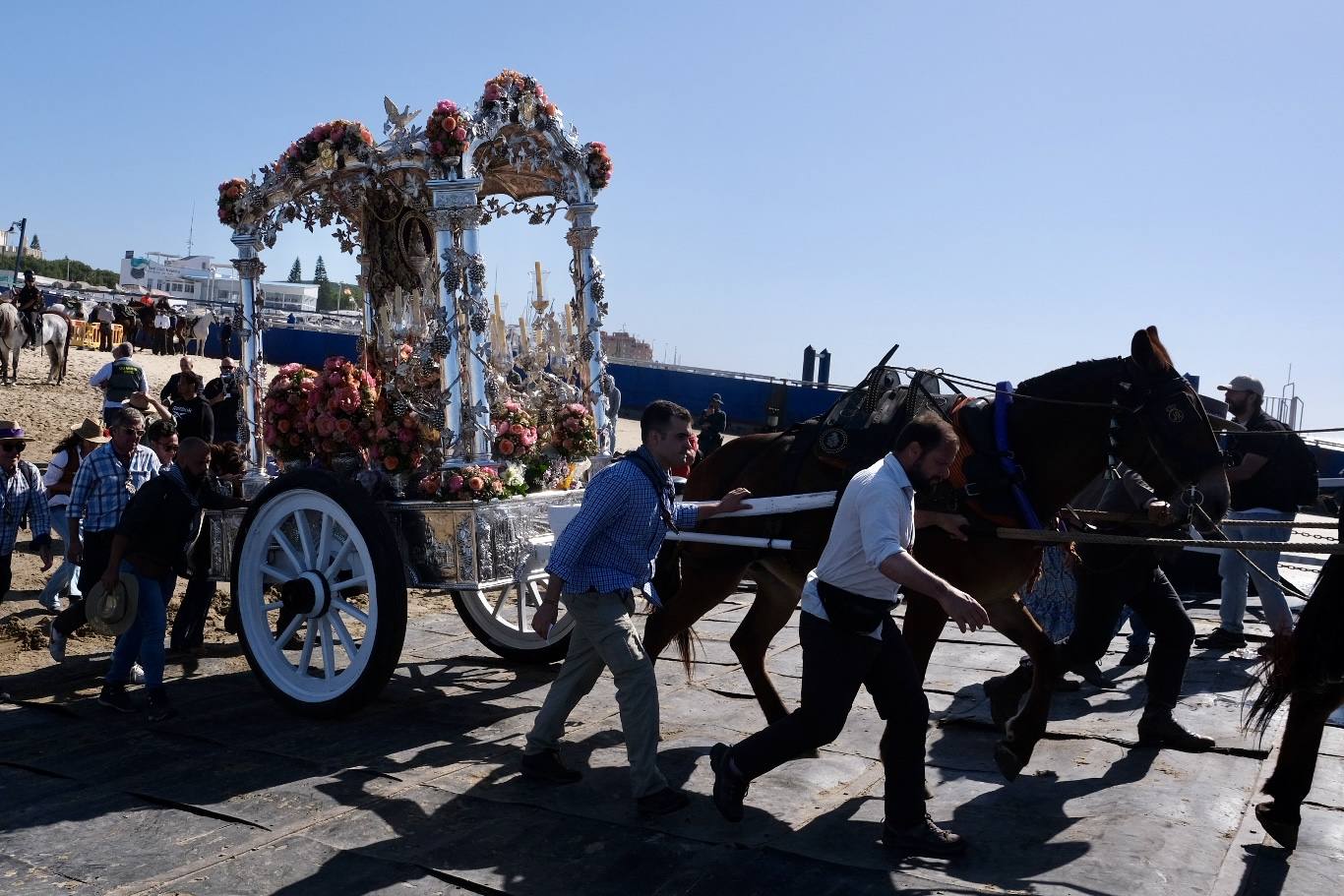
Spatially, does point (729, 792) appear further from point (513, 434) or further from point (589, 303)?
point (589, 303)

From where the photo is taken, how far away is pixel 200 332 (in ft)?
99.8

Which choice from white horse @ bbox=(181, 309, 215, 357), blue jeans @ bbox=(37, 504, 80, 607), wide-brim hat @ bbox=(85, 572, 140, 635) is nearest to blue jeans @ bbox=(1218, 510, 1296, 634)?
wide-brim hat @ bbox=(85, 572, 140, 635)

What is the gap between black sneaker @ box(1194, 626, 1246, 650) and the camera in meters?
8.16

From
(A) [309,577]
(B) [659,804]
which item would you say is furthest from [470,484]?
(B) [659,804]

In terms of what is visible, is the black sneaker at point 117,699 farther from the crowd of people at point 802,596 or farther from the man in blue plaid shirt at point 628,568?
the man in blue plaid shirt at point 628,568

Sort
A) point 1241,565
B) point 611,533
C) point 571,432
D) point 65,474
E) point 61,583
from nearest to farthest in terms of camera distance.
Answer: point 611,533 → point 571,432 → point 1241,565 → point 61,583 → point 65,474

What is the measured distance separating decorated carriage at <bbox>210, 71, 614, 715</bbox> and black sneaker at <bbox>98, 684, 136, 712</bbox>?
0.63 metres

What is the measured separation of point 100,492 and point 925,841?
4823 mm

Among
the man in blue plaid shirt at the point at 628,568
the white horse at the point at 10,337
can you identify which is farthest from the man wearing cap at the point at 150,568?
the white horse at the point at 10,337

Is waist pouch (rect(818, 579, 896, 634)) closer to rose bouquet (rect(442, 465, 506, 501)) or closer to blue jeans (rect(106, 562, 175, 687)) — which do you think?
rose bouquet (rect(442, 465, 506, 501))

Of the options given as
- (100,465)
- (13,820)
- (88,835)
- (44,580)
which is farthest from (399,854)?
(44,580)

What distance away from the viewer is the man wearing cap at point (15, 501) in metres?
7.23

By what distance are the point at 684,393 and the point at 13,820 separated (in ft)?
81.6

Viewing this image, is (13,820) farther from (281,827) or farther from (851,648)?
(851,648)
